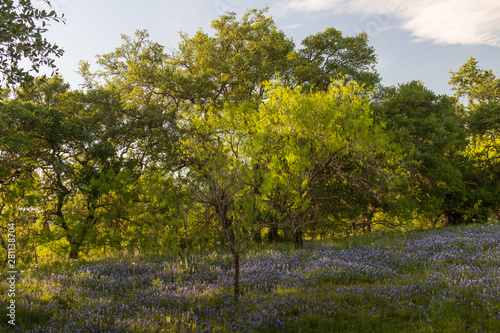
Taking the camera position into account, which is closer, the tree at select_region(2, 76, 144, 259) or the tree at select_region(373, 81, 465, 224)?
the tree at select_region(2, 76, 144, 259)

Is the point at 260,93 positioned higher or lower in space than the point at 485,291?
higher

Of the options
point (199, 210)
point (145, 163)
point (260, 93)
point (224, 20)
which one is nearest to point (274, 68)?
point (260, 93)

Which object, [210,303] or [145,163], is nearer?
[210,303]

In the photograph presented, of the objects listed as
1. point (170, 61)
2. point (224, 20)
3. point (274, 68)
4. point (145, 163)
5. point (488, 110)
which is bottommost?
point (145, 163)

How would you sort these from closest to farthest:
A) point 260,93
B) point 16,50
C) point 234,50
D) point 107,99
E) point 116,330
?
point 116,330 → point 16,50 → point 107,99 → point 260,93 → point 234,50

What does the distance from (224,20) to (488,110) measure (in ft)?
75.2

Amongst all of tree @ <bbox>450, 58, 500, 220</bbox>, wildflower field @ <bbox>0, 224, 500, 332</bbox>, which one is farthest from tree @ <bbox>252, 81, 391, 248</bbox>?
tree @ <bbox>450, 58, 500, 220</bbox>

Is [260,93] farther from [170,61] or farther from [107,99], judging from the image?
[107,99]

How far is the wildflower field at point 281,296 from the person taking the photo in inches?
222

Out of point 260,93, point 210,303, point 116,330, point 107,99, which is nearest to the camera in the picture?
point 116,330

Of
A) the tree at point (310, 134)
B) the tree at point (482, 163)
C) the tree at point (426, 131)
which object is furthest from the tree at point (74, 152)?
the tree at point (482, 163)

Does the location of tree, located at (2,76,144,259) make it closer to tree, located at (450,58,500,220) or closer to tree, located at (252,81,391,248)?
tree, located at (252,81,391,248)

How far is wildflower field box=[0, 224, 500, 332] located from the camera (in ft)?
18.5

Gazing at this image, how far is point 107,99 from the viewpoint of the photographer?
21016mm
